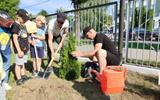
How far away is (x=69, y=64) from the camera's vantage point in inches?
258

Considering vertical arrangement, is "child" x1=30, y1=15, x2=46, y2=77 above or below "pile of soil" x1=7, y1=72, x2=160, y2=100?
above

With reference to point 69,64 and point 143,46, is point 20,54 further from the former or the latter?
point 143,46

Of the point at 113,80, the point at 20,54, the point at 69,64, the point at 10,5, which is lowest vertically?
the point at 113,80

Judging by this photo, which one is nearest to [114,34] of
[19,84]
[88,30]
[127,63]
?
[127,63]

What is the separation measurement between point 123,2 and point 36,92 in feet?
10.1

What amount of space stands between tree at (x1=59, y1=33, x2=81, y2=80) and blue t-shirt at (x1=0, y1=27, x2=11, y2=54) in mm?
1248

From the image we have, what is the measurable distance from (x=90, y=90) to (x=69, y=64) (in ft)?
3.51

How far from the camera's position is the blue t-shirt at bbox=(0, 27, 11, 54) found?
18.5 ft

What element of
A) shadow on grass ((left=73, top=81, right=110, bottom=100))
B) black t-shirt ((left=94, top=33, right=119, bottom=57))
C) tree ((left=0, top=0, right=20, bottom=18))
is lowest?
shadow on grass ((left=73, top=81, right=110, bottom=100))

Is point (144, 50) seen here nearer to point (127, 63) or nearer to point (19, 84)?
point (127, 63)

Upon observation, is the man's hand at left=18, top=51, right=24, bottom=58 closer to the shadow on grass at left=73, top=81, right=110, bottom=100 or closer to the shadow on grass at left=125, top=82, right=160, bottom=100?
the shadow on grass at left=73, top=81, right=110, bottom=100

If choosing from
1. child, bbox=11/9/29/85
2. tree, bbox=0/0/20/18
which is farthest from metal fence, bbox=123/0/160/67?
tree, bbox=0/0/20/18

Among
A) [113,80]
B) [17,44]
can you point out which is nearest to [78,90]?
[113,80]

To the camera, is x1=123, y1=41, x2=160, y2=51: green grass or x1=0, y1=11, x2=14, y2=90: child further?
x1=123, y1=41, x2=160, y2=51: green grass
